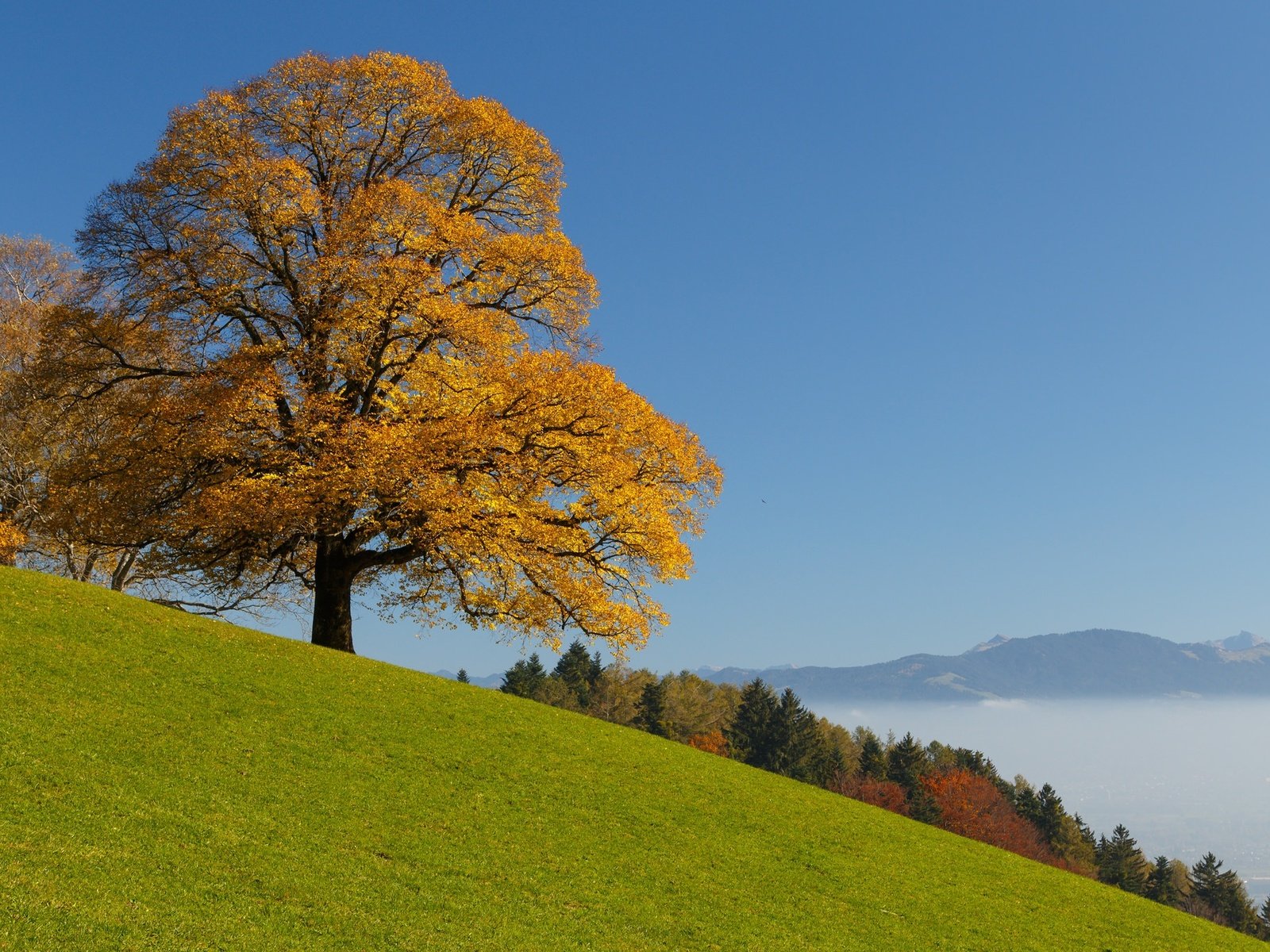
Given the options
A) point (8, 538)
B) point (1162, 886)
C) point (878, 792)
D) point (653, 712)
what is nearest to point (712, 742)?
point (653, 712)

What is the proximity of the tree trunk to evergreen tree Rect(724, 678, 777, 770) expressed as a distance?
10474cm

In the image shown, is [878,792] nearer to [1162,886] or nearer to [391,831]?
[1162,886]

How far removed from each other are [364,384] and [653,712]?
112021 millimetres

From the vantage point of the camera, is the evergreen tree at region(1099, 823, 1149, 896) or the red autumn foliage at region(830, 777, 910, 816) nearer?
the evergreen tree at region(1099, 823, 1149, 896)

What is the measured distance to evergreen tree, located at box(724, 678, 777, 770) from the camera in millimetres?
136875

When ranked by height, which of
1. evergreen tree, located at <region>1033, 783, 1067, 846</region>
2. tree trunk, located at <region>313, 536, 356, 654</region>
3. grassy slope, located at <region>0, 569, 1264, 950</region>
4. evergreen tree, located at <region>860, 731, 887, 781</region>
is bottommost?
evergreen tree, located at <region>1033, 783, 1067, 846</region>

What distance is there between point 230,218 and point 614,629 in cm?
1924

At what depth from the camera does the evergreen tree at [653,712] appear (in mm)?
135125

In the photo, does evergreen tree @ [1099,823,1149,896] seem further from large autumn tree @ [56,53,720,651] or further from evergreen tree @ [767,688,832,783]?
large autumn tree @ [56,53,720,651]

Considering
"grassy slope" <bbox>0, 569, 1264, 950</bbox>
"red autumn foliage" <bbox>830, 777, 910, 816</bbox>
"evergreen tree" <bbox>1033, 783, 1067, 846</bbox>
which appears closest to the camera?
"grassy slope" <bbox>0, 569, 1264, 950</bbox>

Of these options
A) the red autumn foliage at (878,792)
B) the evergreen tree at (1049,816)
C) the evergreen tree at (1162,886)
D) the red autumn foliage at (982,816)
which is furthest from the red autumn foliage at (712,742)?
the evergreen tree at (1162,886)

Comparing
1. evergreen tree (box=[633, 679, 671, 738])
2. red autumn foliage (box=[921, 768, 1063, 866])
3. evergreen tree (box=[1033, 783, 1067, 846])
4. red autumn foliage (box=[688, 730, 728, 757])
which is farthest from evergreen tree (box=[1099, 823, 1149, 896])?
evergreen tree (box=[633, 679, 671, 738])

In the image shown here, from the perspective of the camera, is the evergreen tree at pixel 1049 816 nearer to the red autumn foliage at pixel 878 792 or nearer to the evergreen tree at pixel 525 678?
the red autumn foliage at pixel 878 792

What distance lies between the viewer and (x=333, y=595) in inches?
1363
